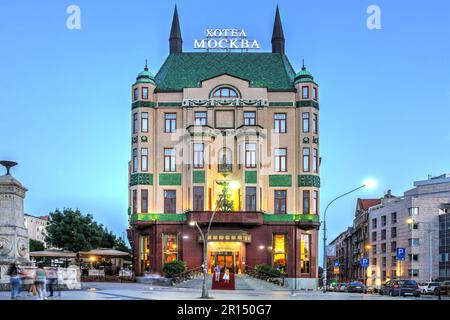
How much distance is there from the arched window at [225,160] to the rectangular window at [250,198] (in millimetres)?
2984

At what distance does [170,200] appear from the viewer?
69312mm

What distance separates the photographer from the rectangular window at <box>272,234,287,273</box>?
6806 centimetres

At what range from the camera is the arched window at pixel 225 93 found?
69.8m

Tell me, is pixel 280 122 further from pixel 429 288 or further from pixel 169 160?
pixel 429 288

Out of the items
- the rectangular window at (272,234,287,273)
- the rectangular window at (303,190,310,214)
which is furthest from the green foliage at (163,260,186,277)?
the rectangular window at (303,190,310,214)

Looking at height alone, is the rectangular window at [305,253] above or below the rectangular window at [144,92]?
below

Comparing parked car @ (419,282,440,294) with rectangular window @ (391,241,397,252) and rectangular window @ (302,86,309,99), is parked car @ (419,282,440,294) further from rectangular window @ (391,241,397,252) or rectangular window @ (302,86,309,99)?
rectangular window @ (391,241,397,252)

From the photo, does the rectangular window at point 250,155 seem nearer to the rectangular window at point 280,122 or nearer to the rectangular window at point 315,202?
the rectangular window at point 280,122

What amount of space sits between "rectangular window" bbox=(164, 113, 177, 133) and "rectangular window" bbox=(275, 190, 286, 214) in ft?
41.9

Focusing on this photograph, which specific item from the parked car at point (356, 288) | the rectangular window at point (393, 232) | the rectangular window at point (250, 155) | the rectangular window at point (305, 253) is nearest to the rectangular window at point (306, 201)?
the rectangular window at point (305, 253)
